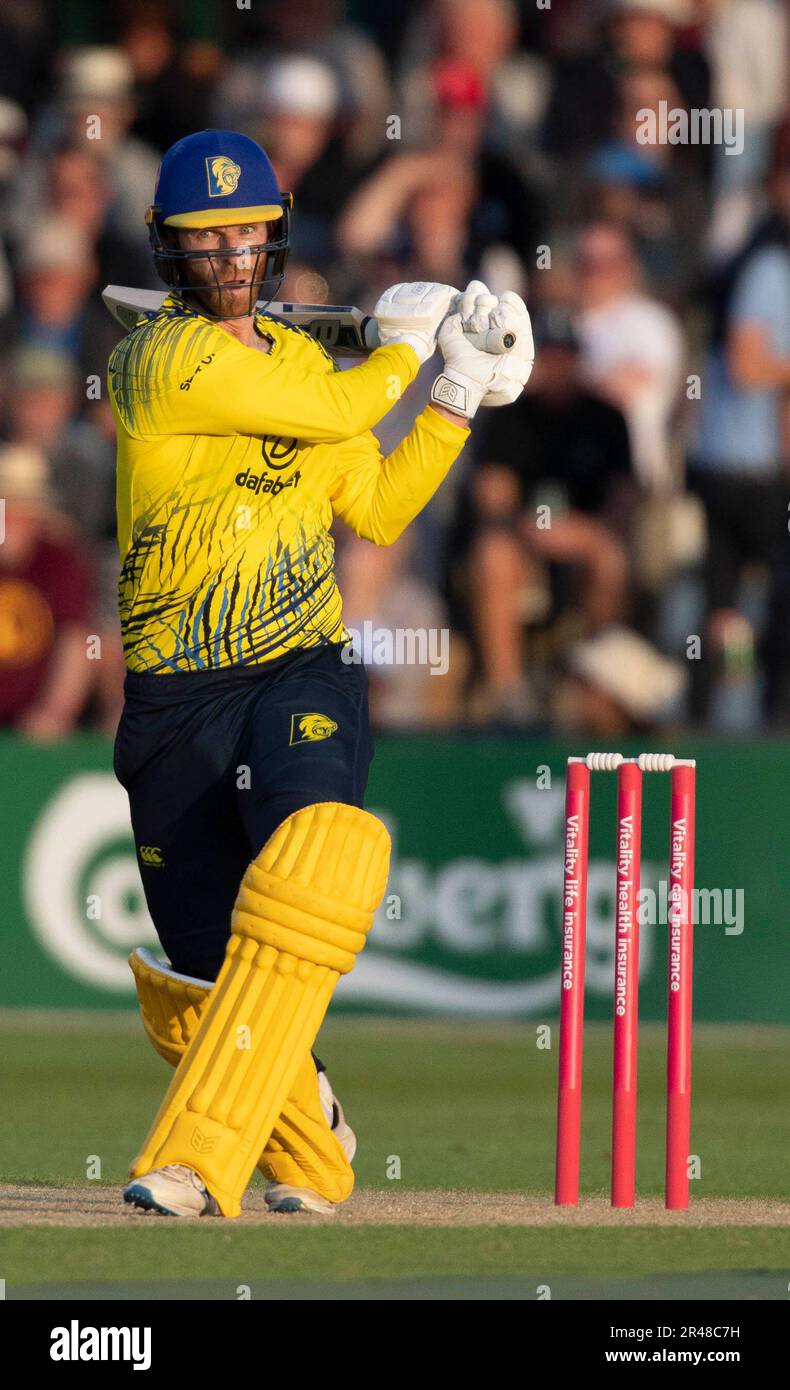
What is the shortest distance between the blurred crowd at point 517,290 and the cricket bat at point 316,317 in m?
4.77

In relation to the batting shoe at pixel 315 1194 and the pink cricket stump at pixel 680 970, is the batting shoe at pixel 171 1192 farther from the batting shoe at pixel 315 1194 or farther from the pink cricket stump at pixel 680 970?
the pink cricket stump at pixel 680 970

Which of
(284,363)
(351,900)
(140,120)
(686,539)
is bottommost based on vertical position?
(351,900)

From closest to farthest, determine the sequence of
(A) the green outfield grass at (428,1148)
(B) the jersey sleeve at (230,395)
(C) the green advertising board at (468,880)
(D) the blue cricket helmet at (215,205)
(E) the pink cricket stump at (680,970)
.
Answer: (A) the green outfield grass at (428,1148) → (B) the jersey sleeve at (230,395) → (D) the blue cricket helmet at (215,205) → (E) the pink cricket stump at (680,970) → (C) the green advertising board at (468,880)

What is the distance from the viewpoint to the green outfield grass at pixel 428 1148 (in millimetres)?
5234

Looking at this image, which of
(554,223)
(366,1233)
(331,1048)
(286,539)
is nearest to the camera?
(366,1233)

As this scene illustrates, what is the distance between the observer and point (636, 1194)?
270 inches

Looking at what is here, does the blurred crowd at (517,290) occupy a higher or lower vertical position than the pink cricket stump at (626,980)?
higher

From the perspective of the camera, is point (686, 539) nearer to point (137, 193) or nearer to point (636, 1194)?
point (137, 193)

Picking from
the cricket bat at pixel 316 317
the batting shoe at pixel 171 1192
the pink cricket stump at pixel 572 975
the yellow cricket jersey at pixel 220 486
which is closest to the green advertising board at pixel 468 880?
the cricket bat at pixel 316 317

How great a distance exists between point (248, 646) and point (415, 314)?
3.31ft

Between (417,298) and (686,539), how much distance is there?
5.52 m

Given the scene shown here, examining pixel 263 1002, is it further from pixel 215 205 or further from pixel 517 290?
pixel 517 290

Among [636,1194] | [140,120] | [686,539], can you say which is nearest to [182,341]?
[636,1194]

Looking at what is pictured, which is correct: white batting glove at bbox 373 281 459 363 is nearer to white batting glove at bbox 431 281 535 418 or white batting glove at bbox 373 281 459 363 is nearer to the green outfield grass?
white batting glove at bbox 431 281 535 418
